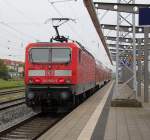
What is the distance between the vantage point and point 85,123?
13.9 meters

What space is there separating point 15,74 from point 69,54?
405ft

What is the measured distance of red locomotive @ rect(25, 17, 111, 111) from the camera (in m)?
18.2

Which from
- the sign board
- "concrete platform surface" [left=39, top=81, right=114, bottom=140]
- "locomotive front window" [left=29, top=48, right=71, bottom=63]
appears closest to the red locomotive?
"locomotive front window" [left=29, top=48, right=71, bottom=63]

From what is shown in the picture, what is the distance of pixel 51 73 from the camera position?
18.5 meters

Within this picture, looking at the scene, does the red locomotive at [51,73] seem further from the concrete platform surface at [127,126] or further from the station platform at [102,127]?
the concrete platform surface at [127,126]

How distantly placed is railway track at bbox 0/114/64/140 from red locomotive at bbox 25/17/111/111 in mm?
817

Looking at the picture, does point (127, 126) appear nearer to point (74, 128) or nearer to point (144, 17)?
point (74, 128)

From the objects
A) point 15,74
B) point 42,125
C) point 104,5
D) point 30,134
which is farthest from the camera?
point 15,74

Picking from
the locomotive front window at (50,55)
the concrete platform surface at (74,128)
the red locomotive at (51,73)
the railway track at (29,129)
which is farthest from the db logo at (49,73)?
the concrete platform surface at (74,128)

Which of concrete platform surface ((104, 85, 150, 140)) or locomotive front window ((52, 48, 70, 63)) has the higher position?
locomotive front window ((52, 48, 70, 63))

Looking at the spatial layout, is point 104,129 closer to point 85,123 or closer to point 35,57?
point 85,123

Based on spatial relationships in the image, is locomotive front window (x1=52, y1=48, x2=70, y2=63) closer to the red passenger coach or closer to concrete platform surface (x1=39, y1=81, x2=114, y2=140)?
the red passenger coach

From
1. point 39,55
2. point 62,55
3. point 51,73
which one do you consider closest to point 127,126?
point 51,73

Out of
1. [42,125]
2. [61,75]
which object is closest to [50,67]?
[61,75]
